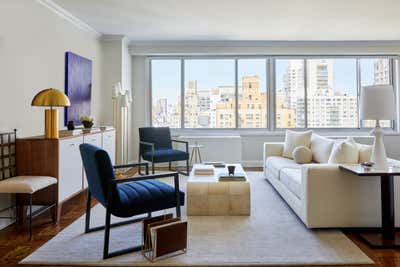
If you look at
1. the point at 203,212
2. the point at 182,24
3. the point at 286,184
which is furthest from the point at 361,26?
the point at 203,212

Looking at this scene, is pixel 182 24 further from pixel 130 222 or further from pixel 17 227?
pixel 17 227

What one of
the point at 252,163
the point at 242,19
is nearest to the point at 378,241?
the point at 242,19

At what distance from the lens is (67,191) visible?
133 inches

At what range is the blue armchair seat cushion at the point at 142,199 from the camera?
2.34m

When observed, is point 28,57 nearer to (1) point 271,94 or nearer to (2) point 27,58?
(2) point 27,58

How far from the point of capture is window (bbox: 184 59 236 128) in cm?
675

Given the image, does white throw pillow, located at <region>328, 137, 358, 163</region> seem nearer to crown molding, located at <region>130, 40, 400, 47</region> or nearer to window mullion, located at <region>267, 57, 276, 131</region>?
window mullion, located at <region>267, 57, 276, 131</region>

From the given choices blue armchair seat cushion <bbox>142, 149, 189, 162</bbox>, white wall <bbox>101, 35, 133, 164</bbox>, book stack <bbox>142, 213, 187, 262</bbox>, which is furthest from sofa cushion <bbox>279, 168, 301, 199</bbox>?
white wall <bbox>101, 35, 133, 164</bbox>

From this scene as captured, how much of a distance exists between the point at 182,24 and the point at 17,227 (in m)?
3.70

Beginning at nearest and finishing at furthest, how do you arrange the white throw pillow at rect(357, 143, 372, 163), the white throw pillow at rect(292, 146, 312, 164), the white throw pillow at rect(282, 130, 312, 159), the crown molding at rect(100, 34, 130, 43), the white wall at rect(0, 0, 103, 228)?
the white wall at rect(0, 0, 103, 228) → the white throw pillow at rect(357, 143, 372, 163) → the white throw pillow at rect(292, 146, 312, 164) → the white throw pillow at rect(282, 130, 312, 159) → the crown molding at rect(100, 34, 130, 43)

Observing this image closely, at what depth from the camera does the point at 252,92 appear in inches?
265

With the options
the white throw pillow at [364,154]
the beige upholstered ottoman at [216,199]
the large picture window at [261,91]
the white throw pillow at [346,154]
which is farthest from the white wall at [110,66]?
the white throw pillow at [364,154]

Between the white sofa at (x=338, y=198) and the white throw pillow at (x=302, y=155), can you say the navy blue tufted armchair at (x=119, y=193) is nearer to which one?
the white sofa at (x=338, y=198)

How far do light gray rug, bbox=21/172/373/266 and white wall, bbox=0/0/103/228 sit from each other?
0.98m
